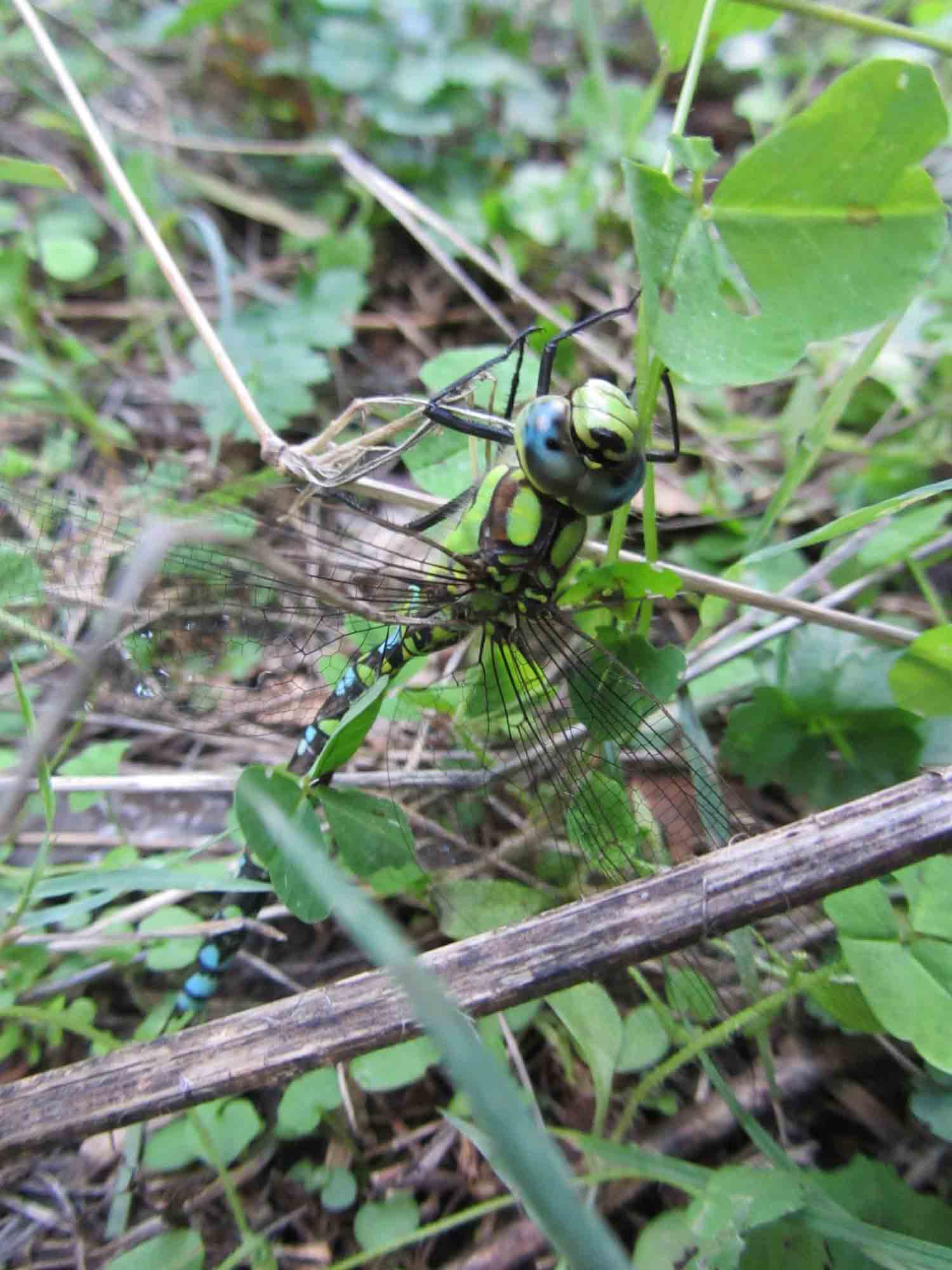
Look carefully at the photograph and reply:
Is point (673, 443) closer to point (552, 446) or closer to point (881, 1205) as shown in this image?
point (552, 446)

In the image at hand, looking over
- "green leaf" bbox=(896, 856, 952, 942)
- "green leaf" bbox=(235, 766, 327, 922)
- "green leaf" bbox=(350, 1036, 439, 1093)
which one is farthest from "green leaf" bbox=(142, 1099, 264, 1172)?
"green leaf" bbox=(896, 856, 952, 942)

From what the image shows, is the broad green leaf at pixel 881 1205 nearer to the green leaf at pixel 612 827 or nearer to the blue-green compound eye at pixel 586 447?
the green leaf at pixel 612 827

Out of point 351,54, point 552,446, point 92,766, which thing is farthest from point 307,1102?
point 351,54

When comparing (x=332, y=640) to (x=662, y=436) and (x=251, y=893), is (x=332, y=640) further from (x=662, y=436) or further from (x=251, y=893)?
(x=662, y=436)

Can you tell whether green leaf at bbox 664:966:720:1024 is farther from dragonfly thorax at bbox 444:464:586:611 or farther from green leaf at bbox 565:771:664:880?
dragonfly thorax at bbox 444:464:586:611

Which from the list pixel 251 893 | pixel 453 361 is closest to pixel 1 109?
pixel 453 361
